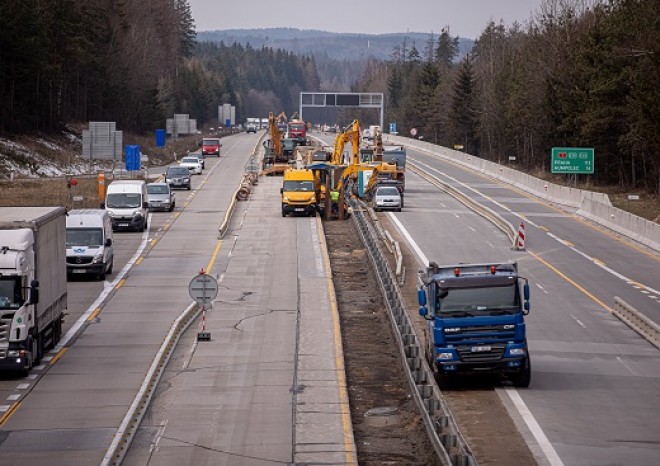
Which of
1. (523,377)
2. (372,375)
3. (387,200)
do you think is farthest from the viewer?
(387,200)

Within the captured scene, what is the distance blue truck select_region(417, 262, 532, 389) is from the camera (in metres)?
25.2

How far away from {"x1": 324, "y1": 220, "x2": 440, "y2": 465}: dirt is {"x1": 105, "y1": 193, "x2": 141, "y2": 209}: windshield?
12744 millimetres

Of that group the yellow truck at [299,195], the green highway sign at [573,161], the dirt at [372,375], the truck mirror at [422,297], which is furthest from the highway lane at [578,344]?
the green highway sign at [573,161]

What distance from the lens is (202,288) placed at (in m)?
30.0

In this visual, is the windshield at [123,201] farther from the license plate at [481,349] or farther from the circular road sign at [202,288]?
the license plate at [481,349]

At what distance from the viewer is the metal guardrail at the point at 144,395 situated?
1997 cm

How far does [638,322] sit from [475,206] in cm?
3843

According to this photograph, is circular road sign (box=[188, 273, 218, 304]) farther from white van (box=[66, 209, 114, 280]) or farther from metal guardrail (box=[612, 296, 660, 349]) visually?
white van (box=[66, 209, 114, 280])

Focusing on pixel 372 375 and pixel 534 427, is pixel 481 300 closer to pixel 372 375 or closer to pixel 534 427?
pixel 534 427

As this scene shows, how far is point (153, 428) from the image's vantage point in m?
22.4

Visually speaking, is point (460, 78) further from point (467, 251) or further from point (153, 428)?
point (153, 428)

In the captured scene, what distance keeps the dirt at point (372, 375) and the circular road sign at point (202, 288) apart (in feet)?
12.1

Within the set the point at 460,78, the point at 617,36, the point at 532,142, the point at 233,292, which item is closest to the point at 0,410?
the point at 233,292

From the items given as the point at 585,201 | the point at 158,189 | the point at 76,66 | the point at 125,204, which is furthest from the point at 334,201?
the point at 76,66
